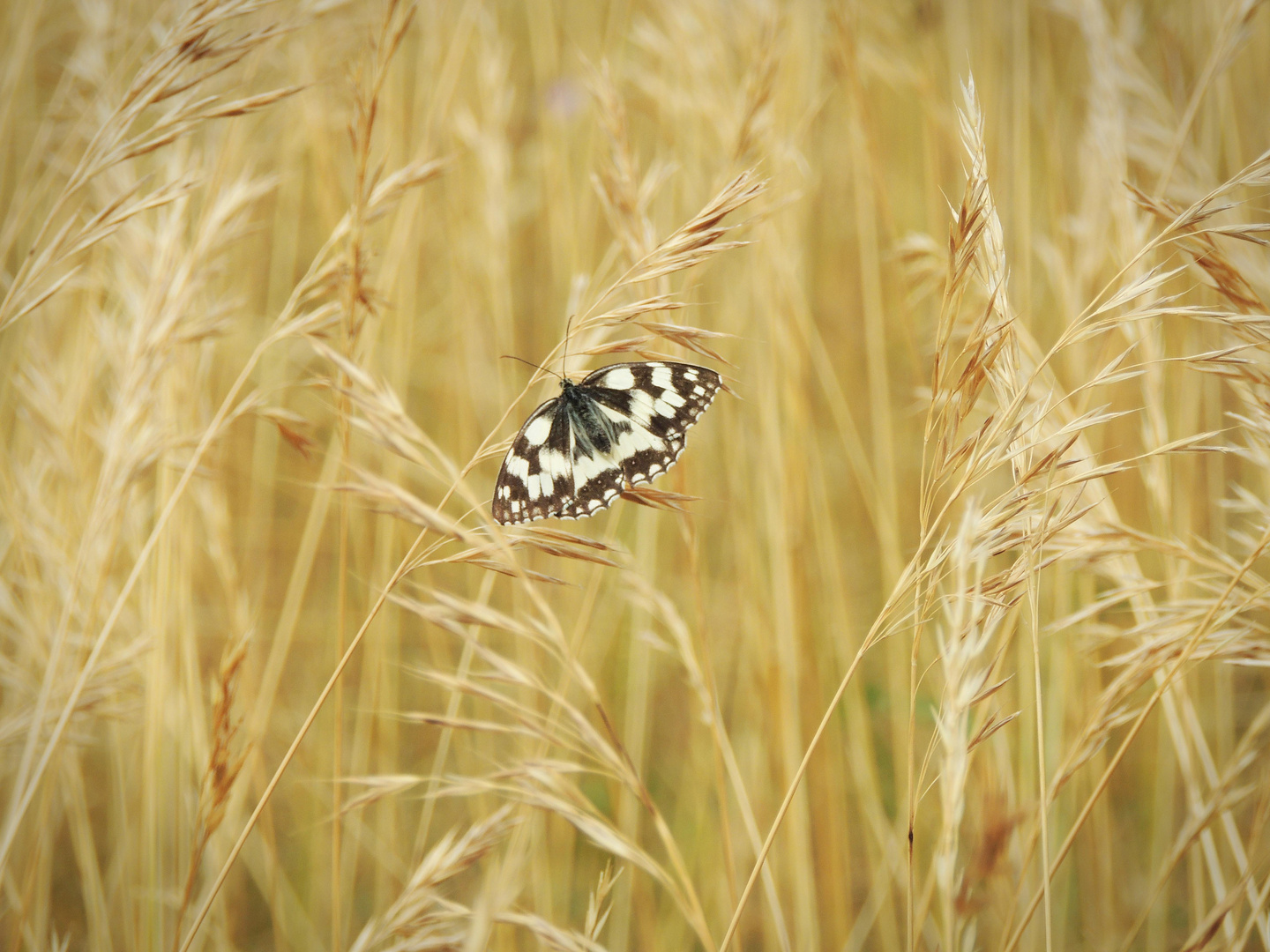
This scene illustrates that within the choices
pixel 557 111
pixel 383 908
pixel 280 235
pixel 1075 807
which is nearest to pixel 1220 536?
pixel 1075 807

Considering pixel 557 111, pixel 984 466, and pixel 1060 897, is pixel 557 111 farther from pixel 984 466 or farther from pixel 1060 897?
pixel 1060 897

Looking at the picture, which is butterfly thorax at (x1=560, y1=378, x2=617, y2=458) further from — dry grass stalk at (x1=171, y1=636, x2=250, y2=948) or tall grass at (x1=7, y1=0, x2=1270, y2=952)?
dry grass stalk at (x1=171, y1=636, x2=250, y2=948)

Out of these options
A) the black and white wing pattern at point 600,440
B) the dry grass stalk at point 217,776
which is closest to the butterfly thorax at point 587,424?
the black and white wing pattern at point 600,440

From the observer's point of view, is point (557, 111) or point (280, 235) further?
point (280, 235)

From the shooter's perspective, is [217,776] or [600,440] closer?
[217,776]

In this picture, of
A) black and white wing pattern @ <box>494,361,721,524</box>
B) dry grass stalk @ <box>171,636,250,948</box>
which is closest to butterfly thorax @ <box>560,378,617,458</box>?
black and white wing pattern @ <box>494,361,721,524</box>

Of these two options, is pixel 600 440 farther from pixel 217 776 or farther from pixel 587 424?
pixel 217 776

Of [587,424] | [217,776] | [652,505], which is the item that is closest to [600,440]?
[587,424]

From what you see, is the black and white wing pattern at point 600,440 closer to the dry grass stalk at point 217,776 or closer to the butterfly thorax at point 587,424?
the butterfly thorax at point 587,424
